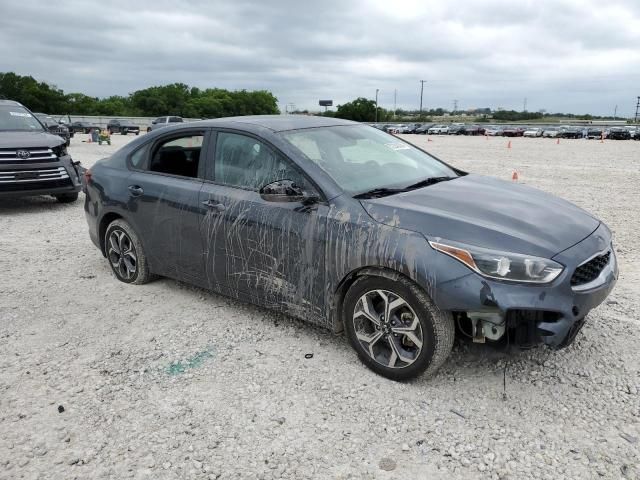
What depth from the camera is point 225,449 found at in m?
2.87

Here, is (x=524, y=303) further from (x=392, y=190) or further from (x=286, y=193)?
(x=286, y=193)

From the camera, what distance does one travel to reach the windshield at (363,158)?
153 inches

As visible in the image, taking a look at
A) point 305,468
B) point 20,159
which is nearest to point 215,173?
point 305,468

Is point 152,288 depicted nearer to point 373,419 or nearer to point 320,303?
point 320,303

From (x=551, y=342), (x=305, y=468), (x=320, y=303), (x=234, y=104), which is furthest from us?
(x=234, y=104)

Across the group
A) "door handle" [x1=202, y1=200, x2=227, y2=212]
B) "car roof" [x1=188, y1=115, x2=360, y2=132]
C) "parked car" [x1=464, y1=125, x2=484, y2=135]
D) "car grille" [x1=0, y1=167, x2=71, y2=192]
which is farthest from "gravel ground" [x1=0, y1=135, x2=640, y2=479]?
"parked car" [x1=464, y1=125, x2=484, y2=135]

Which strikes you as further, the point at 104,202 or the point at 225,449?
the point at 104,202

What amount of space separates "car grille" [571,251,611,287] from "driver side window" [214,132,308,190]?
1802mm

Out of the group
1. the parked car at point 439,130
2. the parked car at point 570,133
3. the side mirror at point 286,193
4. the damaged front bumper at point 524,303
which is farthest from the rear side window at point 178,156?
the parked car at point 439,130

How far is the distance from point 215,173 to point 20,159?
5839mm

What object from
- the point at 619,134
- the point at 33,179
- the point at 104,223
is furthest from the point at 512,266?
the point at 619,134

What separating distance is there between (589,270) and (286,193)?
1960 mm

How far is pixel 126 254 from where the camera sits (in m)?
5.30

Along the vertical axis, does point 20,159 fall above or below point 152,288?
above
